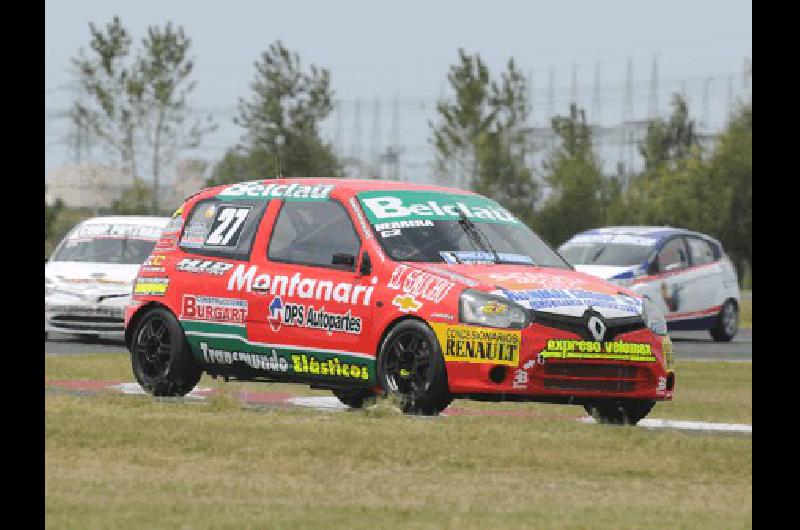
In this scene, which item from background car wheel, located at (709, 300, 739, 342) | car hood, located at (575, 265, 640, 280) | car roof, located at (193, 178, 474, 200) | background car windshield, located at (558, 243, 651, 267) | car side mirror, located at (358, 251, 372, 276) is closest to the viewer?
car side mirror, located at (358, 251, 372, 276)

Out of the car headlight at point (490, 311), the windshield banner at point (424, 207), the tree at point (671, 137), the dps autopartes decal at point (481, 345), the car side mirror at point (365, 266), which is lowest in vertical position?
the dps autopartes decal at point (481, 345)

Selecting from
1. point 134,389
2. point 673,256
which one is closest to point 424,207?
point 134,389

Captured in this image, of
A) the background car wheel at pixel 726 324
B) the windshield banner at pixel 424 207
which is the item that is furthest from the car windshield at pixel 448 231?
the background car wheel at pixel 726 324

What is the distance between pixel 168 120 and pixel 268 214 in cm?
5735

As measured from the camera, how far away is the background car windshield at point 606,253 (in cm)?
2781

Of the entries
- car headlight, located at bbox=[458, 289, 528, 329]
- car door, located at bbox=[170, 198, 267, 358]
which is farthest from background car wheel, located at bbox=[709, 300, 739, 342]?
car headlight, located at bbox=[458, 289, 528, 329]

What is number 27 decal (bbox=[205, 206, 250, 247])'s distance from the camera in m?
14.4

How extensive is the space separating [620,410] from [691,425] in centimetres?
71

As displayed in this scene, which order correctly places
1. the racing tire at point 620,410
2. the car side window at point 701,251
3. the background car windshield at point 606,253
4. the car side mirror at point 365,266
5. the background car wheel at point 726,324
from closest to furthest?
the racing tire at point 620,410, the car side mirror at point 365,266, the background car windshield at point 606,253, the car side window at point 701,251, the background car wheel at point 726,324

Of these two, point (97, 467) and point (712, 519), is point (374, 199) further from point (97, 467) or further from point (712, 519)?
point (712, 519)

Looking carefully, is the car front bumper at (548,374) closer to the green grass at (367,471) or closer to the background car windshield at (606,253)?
the green grass at (367,471)

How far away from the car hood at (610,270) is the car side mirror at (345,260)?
550 inches

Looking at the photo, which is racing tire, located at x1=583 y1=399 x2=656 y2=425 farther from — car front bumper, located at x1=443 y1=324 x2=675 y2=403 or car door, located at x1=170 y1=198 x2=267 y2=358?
car door, located at x1=170 y1=198 x2=267 y2=358

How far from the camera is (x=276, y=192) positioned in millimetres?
14469
